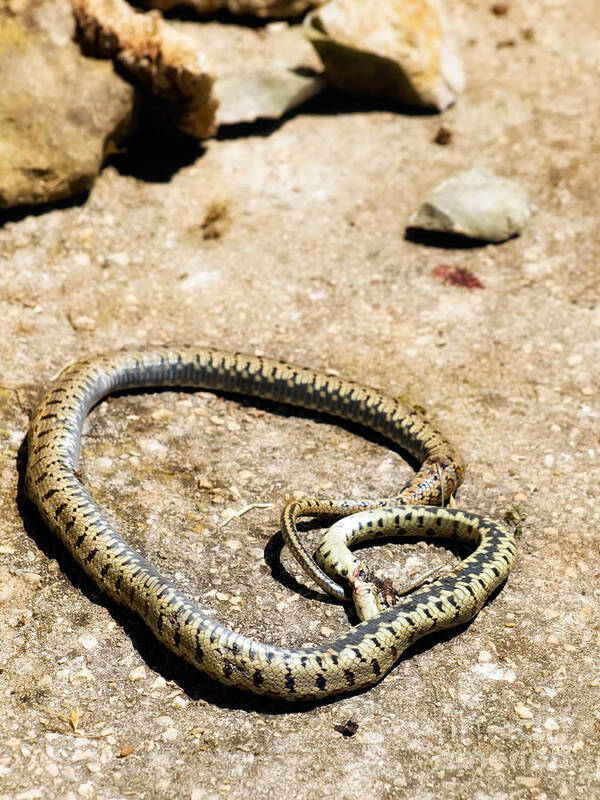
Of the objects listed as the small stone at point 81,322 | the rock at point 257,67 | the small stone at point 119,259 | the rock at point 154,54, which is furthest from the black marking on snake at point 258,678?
the rock at point 257,67

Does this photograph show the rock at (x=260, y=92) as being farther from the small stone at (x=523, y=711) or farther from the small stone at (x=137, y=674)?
the small stone at (x=523, y=711)

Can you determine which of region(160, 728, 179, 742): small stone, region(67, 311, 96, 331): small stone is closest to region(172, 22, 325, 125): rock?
region(67, 311, 96, 331): small stone

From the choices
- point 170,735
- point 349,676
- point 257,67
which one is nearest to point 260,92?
point 257,67

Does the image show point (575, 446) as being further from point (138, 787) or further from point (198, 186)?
point (198, 186)

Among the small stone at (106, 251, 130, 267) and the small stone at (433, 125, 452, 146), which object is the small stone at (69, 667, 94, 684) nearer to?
the small stone at (106, 251, 130, 267)

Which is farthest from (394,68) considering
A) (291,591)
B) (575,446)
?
(291,591)
